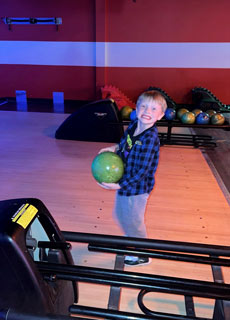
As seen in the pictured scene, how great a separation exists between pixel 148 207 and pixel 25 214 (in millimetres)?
1549

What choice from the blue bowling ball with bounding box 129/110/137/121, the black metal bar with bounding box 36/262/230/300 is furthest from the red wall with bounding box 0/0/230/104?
the black metal bar with bounding box 36/262/230/300

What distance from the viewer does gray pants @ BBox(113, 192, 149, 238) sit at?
5.28ft

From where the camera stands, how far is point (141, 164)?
1.53m

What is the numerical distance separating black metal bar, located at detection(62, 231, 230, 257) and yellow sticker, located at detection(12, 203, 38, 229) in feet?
0.94

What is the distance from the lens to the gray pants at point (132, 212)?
1.61 m

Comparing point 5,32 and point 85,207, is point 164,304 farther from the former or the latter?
point 5,32

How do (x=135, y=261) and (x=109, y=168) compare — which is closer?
(x=109, y=168)

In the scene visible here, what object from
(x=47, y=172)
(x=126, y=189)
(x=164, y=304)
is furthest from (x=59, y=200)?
(x=164, y=304)

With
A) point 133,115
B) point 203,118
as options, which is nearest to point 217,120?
point 203,118

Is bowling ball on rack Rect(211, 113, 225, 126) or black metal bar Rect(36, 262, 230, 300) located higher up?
black metal bar Rect(36, 262, 230, 300)

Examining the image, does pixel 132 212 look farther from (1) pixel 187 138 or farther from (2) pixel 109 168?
(1) pixel 187 138

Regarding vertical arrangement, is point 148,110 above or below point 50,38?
below

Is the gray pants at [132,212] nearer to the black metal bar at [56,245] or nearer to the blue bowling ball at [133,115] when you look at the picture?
the black metal bar at [56,245]

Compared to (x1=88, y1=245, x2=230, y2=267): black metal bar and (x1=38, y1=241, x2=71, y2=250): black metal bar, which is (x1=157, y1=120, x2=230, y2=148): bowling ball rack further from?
(x1=38, y1=241, x2=71, y2=250): black metal bar
